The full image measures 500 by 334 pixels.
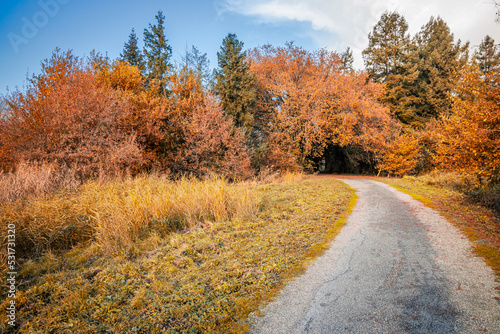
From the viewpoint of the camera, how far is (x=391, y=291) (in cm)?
313

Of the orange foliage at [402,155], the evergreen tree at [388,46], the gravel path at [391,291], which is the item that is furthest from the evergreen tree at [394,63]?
the gravel path at [391,291]

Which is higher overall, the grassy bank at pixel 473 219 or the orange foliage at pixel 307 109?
the orange foliage at pixel 307 109

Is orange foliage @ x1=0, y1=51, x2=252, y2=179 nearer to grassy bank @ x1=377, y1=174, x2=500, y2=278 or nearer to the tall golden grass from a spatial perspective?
the tall golden grass

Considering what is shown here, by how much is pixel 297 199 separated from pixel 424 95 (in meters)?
30.5

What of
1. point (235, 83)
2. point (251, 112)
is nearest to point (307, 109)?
point (251, 112)

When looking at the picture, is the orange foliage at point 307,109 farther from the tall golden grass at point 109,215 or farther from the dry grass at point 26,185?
the dry grass at point 26,185

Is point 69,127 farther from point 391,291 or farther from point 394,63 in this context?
point 394,63

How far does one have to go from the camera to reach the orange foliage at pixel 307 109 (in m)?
18.8

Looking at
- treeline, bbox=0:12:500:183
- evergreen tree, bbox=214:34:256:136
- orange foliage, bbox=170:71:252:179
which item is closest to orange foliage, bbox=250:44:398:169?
treeline, bbox=0:12:500:183

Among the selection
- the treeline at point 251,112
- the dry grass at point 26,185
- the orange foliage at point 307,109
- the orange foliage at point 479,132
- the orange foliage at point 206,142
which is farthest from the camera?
the orange foliage at point 307,109

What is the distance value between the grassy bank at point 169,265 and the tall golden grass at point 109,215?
31 mm

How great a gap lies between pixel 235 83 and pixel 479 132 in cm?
1422

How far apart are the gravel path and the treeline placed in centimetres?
402

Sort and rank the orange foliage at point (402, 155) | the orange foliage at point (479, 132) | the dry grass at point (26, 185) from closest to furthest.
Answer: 1. the dry grass at point (26, 185)
2. the orange foliage at point (479, 132)
3. the orange foliage at point (402, 155)
